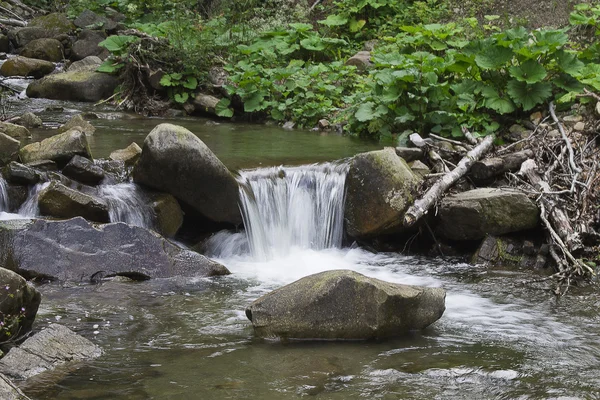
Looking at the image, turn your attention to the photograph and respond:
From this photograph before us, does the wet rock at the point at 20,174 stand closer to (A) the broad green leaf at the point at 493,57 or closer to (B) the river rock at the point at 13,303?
(B) the river rock at the point at 13,303

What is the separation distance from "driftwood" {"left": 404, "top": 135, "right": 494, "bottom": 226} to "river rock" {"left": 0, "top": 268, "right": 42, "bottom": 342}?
3.71 m

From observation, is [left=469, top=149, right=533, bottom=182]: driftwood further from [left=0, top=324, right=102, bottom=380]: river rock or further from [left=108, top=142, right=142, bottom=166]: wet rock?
[left=0, top=324, right=102, bottom=380]: river rock

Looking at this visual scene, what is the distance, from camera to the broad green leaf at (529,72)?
964 centimetres

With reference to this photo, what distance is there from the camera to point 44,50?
709 inches

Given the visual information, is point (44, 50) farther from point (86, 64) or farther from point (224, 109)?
point (224, 109)

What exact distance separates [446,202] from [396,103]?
328 centimetres

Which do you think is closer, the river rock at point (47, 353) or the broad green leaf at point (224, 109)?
the river rock at point (47, 353)

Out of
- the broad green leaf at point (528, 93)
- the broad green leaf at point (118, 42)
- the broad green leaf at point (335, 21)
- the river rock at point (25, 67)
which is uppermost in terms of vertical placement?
the broad green leaf at point (335, 21)

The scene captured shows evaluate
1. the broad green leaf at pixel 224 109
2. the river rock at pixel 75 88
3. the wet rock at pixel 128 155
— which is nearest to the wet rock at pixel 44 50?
the river rock at pixel 75 88

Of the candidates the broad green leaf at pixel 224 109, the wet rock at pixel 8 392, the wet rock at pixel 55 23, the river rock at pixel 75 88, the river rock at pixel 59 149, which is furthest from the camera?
the wet rock at pixel 55 23

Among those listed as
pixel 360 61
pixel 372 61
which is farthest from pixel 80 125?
pixel 360 61

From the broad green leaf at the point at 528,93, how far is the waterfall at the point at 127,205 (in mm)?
5145

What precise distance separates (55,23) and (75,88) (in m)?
Result: 5.51

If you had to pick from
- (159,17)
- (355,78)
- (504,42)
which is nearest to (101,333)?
(504,42)
